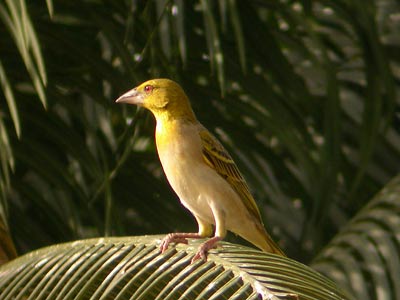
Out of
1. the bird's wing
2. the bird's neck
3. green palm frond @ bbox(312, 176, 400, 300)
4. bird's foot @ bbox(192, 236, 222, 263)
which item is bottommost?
green palm frond @ bbox(312, 176, 400, 300)

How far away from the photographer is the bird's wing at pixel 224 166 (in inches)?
196

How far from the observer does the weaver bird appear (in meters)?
4.82

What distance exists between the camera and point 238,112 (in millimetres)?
6000

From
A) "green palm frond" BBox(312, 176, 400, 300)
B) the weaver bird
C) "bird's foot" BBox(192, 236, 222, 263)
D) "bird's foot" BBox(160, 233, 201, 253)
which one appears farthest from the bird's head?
"bird's foot" BBox(192, 236, 222, 263)

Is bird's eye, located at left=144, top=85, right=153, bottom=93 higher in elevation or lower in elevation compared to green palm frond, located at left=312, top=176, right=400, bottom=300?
higher

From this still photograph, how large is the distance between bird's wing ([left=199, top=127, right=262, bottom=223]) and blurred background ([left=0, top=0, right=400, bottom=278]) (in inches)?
19.5

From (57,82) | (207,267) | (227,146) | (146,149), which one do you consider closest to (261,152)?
(227,146)

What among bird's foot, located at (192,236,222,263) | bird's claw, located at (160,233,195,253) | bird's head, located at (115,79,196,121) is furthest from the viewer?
bird's head, located at (115,79,196,121)

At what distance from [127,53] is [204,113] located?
1039 millimetres

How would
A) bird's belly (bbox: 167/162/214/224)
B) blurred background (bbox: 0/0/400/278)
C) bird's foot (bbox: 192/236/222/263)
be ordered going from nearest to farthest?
1. bird's foot (bbox: 192/236/222/263)
2. bird's belly (bbox: 167/162/214/224)
3. blurred background (bbox: 0/0/400/278)

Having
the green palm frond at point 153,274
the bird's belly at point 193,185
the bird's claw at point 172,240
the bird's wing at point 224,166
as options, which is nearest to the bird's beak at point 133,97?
the bird's wing at point 224,166

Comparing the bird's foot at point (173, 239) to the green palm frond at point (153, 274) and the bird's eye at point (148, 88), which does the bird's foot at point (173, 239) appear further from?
the bird's eye at point (148, 88)

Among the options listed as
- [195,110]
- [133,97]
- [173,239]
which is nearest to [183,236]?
[173,239]

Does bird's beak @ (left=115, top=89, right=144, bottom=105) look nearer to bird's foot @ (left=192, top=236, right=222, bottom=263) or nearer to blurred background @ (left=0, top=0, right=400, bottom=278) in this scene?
blurred background @ (left=0, top=0, right=400, bottom=278)
